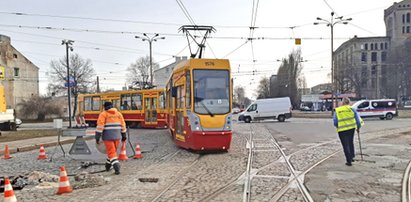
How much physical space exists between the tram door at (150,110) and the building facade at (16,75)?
34.3 metres

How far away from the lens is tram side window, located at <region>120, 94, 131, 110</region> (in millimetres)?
29058

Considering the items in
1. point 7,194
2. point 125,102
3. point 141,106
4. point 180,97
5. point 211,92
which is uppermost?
point 211,92

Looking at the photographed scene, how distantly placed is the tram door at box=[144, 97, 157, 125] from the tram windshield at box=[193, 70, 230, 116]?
48.3 ft

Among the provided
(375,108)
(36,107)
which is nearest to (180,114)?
(375,108)

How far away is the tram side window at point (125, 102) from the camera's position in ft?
95.3

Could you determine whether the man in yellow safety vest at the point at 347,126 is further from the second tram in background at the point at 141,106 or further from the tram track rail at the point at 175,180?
the second tram in background at the point at 141,106

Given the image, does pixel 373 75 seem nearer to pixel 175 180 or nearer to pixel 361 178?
pixel 361 178

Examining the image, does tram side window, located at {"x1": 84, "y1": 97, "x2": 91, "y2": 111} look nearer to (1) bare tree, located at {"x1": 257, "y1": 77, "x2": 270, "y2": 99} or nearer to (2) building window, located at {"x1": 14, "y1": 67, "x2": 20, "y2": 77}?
(2) building window, located at {"x1": 14, "y1": 67, "x2": 20, "y2": 77}

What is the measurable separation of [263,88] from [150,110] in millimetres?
70850

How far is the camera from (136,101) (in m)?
28.4

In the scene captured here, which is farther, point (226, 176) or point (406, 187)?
point (226, 176)

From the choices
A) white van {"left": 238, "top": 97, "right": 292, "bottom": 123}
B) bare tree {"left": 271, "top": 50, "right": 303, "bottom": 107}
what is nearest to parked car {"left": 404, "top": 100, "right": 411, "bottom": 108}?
bare tree {"left": 271, "top": 50, "right": 303, "bottom": 107}

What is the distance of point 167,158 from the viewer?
1161 cm

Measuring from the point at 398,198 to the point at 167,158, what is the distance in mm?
7048
